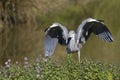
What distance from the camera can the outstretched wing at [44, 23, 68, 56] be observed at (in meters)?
6.54

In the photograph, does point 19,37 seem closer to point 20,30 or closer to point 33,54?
point 20,30

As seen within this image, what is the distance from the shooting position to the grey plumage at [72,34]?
21.3ft

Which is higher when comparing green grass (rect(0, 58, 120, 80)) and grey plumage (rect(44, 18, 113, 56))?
grey plumage (rect(44, 18, 113, 56))

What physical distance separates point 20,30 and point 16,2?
168 cm

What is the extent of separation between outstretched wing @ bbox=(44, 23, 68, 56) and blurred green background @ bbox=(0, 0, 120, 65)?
248 inches

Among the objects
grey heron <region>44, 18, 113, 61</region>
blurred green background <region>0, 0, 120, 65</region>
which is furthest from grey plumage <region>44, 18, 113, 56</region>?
blurred green background <region>0, 0, 120, 65</region>

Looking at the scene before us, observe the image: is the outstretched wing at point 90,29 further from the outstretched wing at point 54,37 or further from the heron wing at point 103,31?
the outstretched wing at point 54,37

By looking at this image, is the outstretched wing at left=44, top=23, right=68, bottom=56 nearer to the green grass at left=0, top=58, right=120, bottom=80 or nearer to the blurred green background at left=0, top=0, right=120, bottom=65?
the green grass at left=0, top=58, right=120, bottom=80

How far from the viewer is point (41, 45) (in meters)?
13.7

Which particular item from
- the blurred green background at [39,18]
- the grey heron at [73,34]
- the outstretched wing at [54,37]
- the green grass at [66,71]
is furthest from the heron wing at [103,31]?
the blurred green background at [39,18]

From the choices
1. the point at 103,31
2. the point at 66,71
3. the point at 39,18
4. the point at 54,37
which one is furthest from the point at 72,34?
the point at 39,18

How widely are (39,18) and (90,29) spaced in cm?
1261

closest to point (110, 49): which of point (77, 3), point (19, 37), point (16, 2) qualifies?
point (19, 37)

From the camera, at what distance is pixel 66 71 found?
236 inches
